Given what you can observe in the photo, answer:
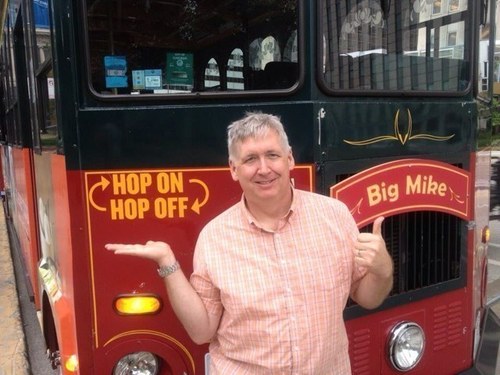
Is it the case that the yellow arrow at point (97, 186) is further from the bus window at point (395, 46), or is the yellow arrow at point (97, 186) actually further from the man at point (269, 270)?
the bus window at point (395, 46)

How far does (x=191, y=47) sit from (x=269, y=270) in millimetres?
959

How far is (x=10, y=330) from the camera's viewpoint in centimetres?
434

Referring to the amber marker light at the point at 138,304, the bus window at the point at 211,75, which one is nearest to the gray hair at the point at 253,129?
the bus window at the point at 211,75

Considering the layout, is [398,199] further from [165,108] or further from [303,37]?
[165,108]

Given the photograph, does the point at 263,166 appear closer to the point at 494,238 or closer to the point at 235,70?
the point at 235,70

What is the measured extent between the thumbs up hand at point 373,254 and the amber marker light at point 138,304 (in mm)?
806

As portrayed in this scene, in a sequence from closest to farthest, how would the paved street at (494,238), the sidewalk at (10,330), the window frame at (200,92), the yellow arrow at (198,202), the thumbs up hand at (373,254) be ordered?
the thumbs up hand at (373,254)
the window frame at (200,92)
the yellow arrow at (198,202)
the sidewalk at (10,330)
the paved street at (494,238)

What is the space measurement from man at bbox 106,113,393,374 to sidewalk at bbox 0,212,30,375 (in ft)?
8.48

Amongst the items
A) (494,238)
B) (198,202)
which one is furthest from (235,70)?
(494,238)

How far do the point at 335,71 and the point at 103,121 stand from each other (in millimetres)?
907

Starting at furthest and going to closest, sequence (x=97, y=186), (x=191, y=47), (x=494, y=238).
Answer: (x=494, y=238)
(x=191, y=47)
(x=97, y=186)

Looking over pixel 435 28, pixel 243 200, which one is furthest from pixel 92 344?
pixel 435 28

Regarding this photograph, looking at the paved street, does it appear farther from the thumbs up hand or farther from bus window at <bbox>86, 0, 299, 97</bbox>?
the thumbs up hand

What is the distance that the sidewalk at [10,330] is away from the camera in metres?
3.71
